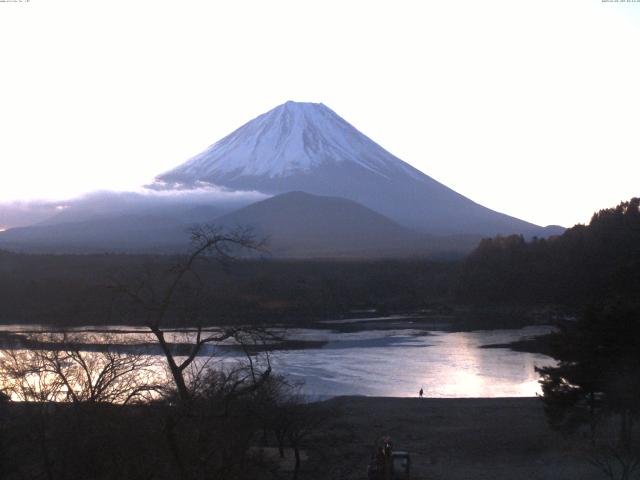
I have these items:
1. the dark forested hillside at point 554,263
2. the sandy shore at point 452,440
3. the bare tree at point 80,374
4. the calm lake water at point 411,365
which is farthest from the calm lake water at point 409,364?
the bare tree at point 80,374

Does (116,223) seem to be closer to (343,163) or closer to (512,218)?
(343,163)

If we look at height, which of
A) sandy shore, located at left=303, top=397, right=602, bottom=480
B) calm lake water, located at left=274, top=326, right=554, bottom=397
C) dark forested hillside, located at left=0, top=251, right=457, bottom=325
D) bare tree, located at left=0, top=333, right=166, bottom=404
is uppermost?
dark forested hillside, located at left=0, top=251, right=457, bottom=325

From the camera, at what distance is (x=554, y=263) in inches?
1382

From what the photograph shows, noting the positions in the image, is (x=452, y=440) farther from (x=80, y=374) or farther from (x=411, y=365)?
(x=80, y=374)

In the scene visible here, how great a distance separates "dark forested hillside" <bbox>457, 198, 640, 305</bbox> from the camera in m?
31.3

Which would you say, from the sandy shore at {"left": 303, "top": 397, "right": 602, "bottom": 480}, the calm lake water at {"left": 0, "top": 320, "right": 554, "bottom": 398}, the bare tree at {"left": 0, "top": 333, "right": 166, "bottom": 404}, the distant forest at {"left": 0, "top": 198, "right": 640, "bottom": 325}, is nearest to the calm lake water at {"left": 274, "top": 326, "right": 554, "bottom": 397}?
the calm lake water at {"left": 0, "top": 320, "right": 554, "bottom": 398}

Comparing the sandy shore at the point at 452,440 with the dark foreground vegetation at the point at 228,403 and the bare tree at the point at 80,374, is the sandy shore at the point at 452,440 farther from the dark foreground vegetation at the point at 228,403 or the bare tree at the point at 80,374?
the bare tree at the point at 80,374

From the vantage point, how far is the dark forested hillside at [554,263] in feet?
103

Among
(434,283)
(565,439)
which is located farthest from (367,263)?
(565,439)

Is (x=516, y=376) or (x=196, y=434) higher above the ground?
(x=196, y=434)

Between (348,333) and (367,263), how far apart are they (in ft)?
51.7

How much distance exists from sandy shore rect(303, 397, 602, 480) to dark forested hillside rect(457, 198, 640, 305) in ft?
48.0

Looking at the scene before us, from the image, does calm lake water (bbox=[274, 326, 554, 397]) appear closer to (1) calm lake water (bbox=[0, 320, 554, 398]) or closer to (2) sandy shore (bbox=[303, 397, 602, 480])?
(1) calm lake water (bbox=[0, 320, 554, 398])

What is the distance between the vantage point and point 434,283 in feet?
126
